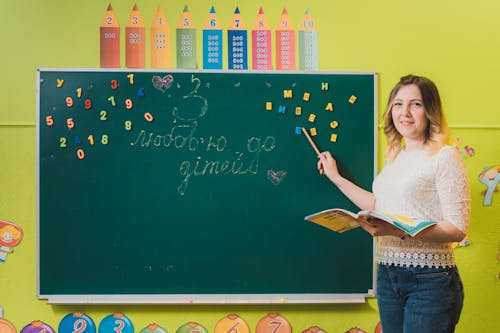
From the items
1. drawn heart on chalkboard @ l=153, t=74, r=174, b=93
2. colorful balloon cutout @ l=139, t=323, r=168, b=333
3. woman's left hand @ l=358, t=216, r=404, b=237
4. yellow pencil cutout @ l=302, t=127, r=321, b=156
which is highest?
drawn heart on chalkboard @ l=153, t=74, r=174, b=93

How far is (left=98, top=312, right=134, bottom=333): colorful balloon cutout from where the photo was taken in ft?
8.29

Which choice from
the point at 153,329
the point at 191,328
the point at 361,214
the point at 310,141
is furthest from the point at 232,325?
the point at 361,214

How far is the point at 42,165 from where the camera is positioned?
8.15ft

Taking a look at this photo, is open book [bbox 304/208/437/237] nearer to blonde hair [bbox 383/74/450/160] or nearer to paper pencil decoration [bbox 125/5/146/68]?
blonde hair [bbox 383/74/450/160]

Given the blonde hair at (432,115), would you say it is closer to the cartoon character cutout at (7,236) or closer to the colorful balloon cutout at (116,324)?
the colorful balloon cutout at (116,324)

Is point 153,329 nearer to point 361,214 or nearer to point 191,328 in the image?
point 191,328

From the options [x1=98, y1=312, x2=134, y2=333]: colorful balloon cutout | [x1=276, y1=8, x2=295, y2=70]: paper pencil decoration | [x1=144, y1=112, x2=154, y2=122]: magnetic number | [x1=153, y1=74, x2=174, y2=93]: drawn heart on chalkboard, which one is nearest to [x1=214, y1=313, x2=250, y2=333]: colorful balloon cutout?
[x1=98, y1=312, x2=134, y2=333]: colorful balloon cutout

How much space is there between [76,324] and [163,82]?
4.20 ft

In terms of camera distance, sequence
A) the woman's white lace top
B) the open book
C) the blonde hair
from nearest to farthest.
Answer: the open book → the woman's white lace top → the blonde hair

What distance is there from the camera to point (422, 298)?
181 cm

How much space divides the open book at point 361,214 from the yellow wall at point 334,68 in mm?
694

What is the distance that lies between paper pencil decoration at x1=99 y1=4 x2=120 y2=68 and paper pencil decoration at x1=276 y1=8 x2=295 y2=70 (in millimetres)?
808

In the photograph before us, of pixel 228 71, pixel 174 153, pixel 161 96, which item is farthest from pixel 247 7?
pixel 174 153

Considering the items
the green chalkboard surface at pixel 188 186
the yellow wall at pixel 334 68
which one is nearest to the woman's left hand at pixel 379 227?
the green chalkboard surface at pixel 188 186
